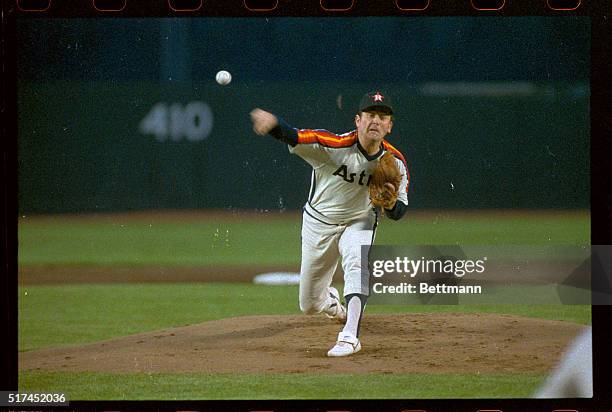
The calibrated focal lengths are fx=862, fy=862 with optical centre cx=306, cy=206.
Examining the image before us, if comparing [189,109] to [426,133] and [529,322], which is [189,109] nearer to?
[426,133]

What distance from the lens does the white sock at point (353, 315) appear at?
13.5 ft

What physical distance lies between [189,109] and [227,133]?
0.34 m

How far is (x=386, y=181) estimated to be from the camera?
4.21 metres

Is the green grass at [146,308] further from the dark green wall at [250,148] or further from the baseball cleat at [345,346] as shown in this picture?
the dark green wall at [250,148]

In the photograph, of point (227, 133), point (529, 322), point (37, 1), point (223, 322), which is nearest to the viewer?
point (37, 1)

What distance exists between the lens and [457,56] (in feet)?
12.3

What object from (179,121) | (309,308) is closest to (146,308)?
(309,308)

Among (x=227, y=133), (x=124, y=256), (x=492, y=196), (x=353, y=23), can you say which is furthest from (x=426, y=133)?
(x=124, y=256)

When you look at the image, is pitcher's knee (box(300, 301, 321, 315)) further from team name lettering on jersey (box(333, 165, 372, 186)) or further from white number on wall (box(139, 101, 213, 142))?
white number on wall (box(139, 101, 213, 142))

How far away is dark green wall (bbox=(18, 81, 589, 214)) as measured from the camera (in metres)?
3.75

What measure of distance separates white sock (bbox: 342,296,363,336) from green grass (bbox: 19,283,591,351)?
0.19 feet

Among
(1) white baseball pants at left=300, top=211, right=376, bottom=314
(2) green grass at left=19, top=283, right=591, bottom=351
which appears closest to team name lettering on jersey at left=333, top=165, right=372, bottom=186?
(1) white baseball pants at left=300, top=211, right=376, bottom=314

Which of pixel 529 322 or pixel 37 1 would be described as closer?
pixel 37 1

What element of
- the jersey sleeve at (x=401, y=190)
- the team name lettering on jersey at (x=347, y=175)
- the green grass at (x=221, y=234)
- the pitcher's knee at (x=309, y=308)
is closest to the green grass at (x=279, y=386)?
the green grass at (x=221, y=234)
